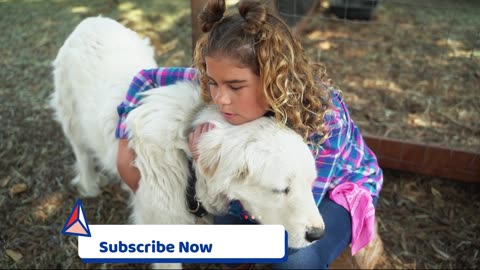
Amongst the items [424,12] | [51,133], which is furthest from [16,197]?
[424,12]

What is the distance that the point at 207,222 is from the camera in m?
2.26

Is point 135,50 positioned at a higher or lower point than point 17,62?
higher

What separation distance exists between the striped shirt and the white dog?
5.5 inches

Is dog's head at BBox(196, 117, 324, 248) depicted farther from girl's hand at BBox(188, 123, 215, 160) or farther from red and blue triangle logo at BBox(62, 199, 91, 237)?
red and blue triangle logo at BBox(62, 199, 91, 237)

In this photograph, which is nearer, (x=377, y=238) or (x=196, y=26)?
(x=196, y=26)

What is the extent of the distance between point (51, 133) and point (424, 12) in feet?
14.2

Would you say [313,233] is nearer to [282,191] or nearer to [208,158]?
[282,191]

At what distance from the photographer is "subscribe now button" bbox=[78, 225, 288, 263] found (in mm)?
1689

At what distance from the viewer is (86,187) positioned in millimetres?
3076

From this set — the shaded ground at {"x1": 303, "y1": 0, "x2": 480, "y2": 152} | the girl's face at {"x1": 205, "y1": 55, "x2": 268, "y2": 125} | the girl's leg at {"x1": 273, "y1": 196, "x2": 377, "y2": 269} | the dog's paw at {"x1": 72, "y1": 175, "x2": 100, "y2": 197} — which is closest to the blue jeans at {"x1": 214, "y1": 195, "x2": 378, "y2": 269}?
the girl's leg at {"x1": 273, "y1": 196, "x2": 377, "y2": 269}

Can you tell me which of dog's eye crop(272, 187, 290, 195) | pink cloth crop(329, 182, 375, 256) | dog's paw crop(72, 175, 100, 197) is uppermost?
dog's eye crop(272, 187, 290, 195)

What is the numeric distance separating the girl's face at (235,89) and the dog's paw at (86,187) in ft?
5.75

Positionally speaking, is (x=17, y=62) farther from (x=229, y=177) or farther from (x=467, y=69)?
(x=467, y=69)

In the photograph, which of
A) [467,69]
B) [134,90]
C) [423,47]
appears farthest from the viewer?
[423,47]
